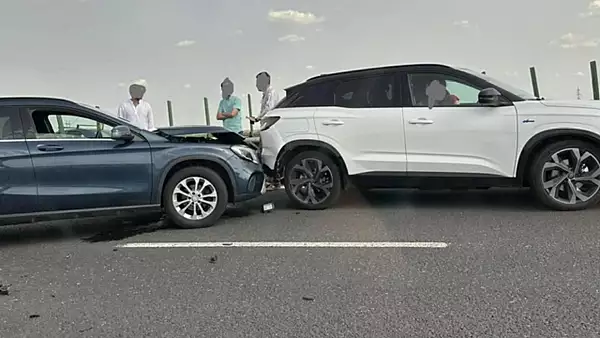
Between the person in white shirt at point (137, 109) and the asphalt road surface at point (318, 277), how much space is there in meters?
2.39

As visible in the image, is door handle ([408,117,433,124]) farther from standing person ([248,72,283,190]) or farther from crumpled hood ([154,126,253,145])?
standing person ([248,72,283,190])

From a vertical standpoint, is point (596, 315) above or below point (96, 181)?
below

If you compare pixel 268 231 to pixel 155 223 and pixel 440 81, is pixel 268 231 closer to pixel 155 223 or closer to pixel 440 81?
pixel 155 223

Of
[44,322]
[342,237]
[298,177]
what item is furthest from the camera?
[298,177]

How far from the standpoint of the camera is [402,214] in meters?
7.02

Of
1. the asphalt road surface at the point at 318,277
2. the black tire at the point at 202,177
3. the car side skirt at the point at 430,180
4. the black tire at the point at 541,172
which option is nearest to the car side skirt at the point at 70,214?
the black tire at the point at 202,177

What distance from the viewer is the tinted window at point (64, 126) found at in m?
6.32

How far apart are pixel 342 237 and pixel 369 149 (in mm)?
1687

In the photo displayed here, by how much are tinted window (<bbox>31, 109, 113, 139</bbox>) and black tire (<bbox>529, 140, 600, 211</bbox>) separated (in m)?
4.65

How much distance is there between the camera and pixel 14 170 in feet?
20.1

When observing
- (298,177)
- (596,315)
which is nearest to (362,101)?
(298,177)

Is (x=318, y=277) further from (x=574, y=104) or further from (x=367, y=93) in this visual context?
(x=574, y=104)

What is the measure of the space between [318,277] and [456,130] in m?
3.12

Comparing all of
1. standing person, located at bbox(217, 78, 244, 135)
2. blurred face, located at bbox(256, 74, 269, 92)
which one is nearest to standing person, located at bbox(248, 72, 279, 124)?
blurred face, located at bbox(256, 74, 269, 92)
